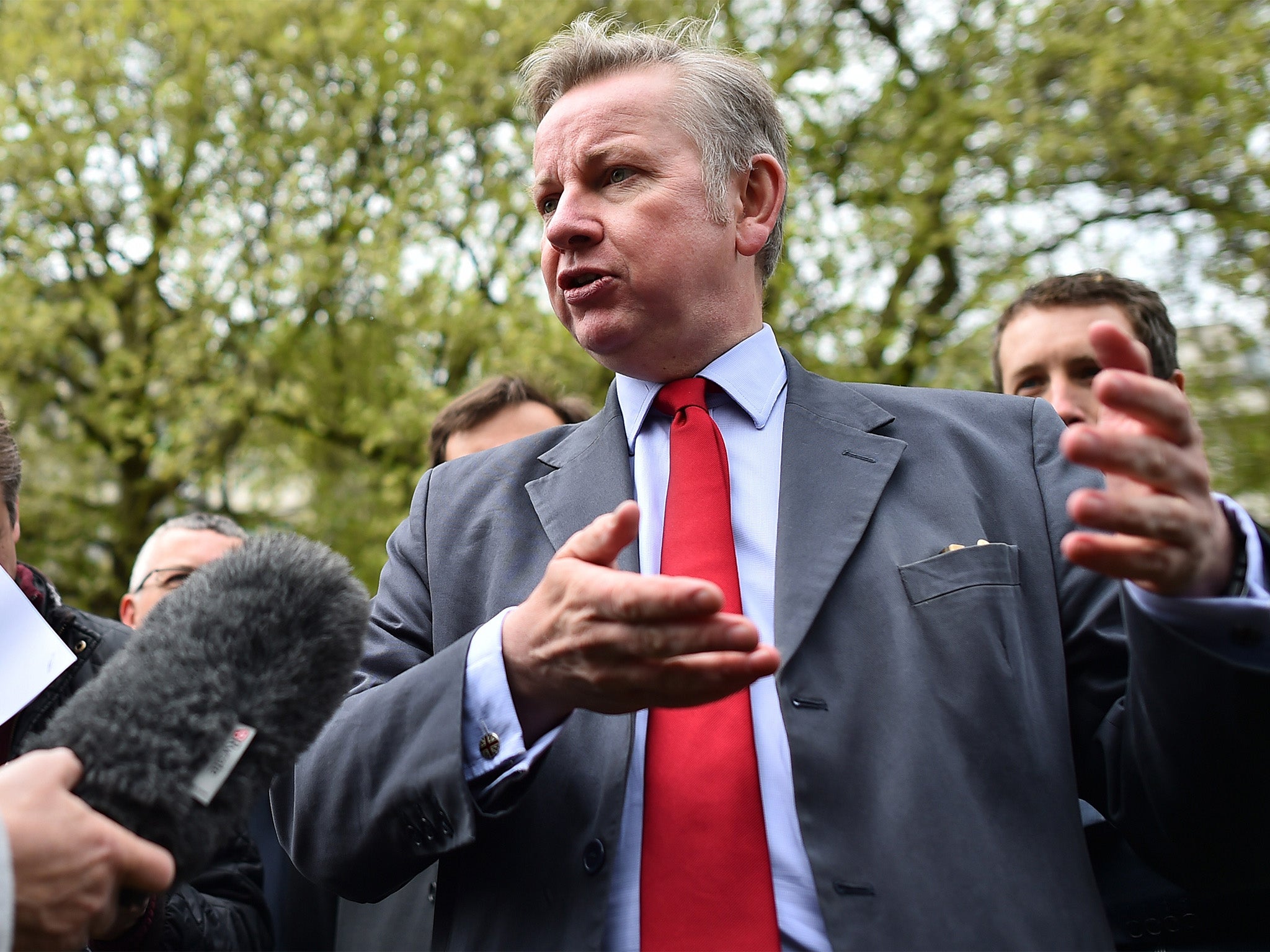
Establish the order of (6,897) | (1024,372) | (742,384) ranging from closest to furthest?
1. (6,897)
2. (742,384)
3. (1024,372)

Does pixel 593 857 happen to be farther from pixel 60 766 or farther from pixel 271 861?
pixel 271 861

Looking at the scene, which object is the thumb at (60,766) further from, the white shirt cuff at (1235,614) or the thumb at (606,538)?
the white shirt cuff at (1235,614)

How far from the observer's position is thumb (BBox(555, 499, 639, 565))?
5.18 ft

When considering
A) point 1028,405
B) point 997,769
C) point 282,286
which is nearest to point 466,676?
point 997,769

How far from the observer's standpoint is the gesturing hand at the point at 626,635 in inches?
59.4

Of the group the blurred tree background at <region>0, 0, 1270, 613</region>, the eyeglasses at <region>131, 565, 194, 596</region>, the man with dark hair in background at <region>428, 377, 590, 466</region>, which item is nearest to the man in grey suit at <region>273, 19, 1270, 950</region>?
the man with dark hair in background at <region>428, 377, 590, 466</region>

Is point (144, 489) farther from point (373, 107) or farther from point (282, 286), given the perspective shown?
point (373, 107)

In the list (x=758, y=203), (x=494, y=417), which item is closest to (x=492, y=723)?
(x=758, y=203)

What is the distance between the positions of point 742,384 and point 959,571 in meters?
0.66

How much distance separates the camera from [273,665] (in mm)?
1565

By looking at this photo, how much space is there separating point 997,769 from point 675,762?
21.4 inches

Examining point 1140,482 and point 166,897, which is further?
point 166,897

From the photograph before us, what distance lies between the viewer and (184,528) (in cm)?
475

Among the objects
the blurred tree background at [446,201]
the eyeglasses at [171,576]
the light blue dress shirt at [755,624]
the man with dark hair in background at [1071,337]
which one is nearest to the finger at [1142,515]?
the light blue dress shirt at [755,624]
